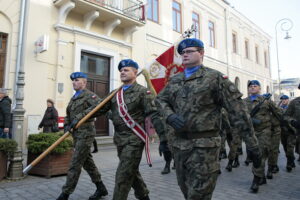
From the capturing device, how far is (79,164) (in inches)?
149

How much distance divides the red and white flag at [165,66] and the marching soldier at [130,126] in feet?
9.87

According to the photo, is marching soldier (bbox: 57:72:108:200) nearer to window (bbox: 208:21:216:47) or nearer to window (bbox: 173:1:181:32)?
window (bbox: 173:1:181:32)

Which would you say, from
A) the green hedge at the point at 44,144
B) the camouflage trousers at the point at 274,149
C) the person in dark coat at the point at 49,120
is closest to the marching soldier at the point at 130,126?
the green hedge at the point at 44,144

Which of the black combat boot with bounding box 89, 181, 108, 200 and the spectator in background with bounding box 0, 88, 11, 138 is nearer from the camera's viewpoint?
the black combat boot with bounding box 89, 181, 108, 200

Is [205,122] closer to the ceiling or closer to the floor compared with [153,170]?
closer to the ceiling

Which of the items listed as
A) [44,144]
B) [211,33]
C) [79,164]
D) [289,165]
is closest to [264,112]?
[289,165]

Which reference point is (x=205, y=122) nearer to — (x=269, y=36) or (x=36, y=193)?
(x=36, y=193)

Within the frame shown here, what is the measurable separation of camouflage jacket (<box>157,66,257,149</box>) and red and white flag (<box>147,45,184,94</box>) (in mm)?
3943

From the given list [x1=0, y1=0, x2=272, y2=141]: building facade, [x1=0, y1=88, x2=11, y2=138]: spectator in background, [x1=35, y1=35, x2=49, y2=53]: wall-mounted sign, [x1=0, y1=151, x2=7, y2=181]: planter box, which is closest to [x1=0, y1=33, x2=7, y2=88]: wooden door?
[x1=0, y1=0, x2=272, y2=141]: building facade

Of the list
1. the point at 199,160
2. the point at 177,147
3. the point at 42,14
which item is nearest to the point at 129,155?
the point at 177,147

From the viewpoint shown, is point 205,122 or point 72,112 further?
point 72,112

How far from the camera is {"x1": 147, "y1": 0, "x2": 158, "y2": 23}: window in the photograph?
47.1 ft

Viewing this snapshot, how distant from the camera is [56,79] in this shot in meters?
9.68

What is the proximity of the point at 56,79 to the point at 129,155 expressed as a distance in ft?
24.7
